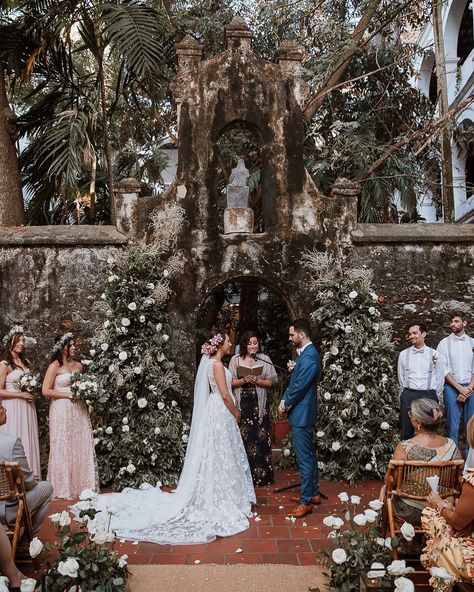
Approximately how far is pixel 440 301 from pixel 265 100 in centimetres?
355

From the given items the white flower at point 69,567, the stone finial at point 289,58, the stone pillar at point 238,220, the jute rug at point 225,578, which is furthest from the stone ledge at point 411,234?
the white flower at point 69,567

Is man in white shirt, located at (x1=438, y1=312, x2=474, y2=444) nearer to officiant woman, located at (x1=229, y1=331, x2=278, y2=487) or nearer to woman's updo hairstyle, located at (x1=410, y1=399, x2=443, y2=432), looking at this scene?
officiant woman, located at (x1=229, y1=331, x2=278, y2=487)

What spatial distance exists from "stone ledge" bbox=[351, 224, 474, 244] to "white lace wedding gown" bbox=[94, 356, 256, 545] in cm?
292

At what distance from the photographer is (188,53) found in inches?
304

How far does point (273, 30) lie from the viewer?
12.1 meters

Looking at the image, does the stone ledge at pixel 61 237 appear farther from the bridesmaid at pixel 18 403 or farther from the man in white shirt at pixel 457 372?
the man in white shirt at pixel 457 372

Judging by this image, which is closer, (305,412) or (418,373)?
(305,412)

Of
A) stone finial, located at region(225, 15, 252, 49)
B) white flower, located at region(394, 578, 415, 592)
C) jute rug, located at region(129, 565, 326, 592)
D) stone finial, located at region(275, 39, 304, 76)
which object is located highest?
stone finial, located at region(225, 15, 252, 49)

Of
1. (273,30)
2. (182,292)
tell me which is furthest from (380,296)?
(273,30)

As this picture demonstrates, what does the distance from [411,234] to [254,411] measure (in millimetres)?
3142

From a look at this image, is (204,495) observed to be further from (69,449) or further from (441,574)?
(441,574)

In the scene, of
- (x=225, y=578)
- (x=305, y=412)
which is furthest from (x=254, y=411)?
(x=225, y=578)

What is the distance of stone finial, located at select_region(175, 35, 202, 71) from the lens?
769 centimetres

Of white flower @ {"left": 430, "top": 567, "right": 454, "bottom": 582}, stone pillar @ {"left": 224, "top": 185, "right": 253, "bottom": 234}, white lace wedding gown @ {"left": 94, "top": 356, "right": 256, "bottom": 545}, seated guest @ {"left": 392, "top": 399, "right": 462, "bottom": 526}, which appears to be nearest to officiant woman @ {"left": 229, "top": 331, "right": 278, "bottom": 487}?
white lace wedding gown @ {"left": 94, "top": 356, "right": 256, "bottom": 545}
